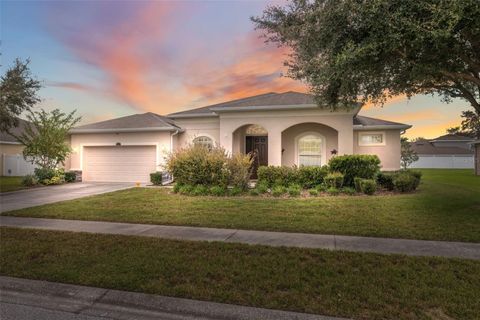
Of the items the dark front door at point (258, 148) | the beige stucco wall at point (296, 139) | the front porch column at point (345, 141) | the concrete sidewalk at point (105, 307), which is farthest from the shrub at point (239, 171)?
the concrete sidewalk at point (105, 307)

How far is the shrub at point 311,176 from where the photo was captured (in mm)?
12938

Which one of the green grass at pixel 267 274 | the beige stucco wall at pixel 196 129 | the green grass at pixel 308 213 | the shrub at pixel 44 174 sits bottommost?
the green grass at pixel 267 274

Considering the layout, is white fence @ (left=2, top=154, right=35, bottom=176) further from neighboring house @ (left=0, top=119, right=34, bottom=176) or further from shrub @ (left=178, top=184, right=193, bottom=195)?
shrub @ (left=178, top=184, right=193, bottom=195)

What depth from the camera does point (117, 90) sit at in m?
18.0

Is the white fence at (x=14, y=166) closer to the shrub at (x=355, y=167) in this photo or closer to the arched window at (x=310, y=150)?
the arched window at (x=310, y=150)

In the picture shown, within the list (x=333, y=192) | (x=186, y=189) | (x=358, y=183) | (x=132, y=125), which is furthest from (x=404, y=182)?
(x=132, y=125)

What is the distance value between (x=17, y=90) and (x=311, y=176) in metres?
16.8

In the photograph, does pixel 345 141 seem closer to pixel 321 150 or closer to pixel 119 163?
pixel 321 150

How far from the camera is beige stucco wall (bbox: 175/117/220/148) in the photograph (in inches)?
701

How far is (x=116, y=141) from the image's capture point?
18719 mm

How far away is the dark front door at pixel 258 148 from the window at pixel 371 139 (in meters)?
5.56

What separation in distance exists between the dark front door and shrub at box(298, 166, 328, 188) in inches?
194

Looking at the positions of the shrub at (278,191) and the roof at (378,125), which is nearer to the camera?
the shrub at (278,191)

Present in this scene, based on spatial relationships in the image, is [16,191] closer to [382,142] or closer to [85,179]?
[85,179]
